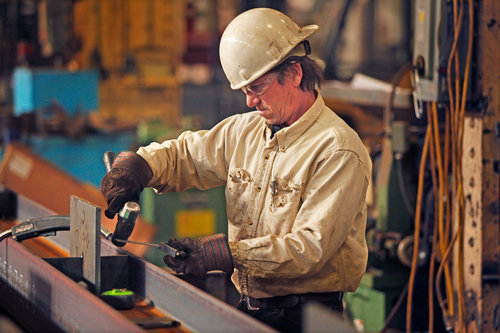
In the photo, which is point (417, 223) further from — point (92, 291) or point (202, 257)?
point (92, 291)

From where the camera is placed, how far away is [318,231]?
8.42ft

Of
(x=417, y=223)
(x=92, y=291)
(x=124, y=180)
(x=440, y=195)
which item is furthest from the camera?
(x=417, y=223)

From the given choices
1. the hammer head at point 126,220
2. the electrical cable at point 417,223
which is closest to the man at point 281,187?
the hammer head at point 126,220

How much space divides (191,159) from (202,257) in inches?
27.0

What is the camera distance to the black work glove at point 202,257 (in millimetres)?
2557

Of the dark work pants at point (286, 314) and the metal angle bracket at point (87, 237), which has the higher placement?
the metal angle bracket at point (87, 237)

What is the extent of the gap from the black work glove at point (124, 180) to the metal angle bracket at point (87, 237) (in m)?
0.27

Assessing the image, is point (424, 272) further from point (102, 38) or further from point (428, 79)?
point (102, 38)

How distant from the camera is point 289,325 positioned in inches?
110

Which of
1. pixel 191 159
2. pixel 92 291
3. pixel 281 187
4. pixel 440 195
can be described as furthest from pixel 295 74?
pixel 440 195

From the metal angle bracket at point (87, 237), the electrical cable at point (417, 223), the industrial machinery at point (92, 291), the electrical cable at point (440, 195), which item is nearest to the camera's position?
the industrial machinery at point (92, 291)

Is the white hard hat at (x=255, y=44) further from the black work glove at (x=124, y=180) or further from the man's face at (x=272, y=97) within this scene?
the black work glove at (x=124, y=180)

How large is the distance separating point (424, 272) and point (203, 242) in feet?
7.59

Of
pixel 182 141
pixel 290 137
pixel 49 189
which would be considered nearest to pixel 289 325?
pixel 290 137
